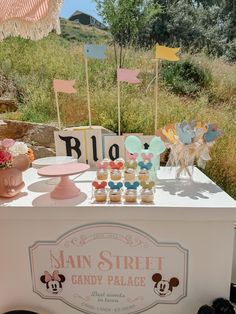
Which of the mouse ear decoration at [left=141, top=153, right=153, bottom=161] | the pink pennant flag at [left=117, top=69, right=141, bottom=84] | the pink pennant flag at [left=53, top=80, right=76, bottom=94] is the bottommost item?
the mouse ear decoration at [left=141, top=153, right=153, bottom=161]

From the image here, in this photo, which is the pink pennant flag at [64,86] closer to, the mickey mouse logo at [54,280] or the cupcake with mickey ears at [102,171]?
the cupcake with mickey ears at [102,171]

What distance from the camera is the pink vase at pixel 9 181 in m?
0.99

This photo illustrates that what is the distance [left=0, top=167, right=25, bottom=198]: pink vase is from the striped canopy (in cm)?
50

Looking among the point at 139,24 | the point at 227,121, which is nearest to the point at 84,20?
the point at 139,24

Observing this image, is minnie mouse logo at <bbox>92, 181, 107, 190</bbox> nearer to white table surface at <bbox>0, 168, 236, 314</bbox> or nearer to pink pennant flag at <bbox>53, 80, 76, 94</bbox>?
white table surface at <bbox>0, 168, 236, 314</bbox>

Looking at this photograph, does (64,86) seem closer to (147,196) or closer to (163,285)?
(147,196)

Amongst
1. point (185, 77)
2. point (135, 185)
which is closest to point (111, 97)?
point (185, 77)

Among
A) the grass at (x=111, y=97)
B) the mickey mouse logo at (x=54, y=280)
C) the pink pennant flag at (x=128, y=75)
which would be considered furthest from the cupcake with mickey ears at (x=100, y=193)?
the grass at (x=111, y=97)

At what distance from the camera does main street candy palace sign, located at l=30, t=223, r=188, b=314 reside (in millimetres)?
1001

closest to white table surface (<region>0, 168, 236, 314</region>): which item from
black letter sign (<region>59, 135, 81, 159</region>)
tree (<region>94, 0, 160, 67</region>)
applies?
black letter sign (<region>59, 135, 81, 159</region>)

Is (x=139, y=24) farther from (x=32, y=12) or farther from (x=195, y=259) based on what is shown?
(x=195, y=259)

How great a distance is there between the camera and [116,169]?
113 centimetres

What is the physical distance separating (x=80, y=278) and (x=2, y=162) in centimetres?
51

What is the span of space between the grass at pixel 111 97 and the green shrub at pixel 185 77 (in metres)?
0.09
